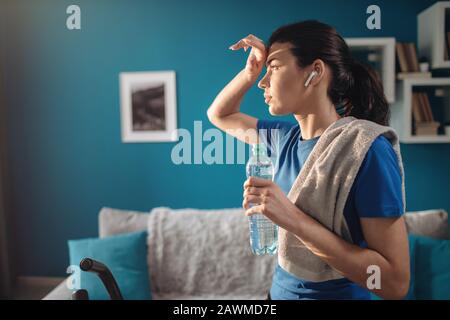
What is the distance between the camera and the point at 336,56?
1.27 ft

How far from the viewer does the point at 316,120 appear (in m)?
0.41

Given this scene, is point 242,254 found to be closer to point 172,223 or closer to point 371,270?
point 172,223

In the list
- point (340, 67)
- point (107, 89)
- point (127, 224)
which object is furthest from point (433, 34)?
point (127, 224)

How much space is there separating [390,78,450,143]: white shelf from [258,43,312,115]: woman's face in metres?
0.15

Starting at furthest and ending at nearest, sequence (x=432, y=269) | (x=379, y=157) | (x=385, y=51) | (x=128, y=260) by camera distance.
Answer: (x=128, y=260)
(x=432, y=269)
(x=385, y=51)
(x=379, y=157)

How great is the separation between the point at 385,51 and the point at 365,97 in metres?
0.10

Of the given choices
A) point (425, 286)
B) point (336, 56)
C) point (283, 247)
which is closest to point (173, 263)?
point (425, 286)

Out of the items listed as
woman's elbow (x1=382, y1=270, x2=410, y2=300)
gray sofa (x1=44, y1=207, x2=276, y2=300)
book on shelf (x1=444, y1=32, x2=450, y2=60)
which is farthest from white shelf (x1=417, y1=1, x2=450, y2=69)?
gray sofa (x1=44, y1=207, x2=276, y2=300)

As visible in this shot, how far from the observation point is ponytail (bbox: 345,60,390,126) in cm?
41

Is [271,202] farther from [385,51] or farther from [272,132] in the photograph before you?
[385,51]

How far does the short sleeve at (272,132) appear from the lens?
0.47m

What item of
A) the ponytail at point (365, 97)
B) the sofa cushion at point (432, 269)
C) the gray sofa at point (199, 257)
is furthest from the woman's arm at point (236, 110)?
the gray sofa at point (199, 257)

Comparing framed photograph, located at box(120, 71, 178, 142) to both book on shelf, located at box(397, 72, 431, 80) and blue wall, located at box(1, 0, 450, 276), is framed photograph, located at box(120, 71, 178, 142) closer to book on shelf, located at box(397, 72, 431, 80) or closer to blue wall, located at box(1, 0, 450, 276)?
blue wall, located at box(1, 0, 450, 276)
